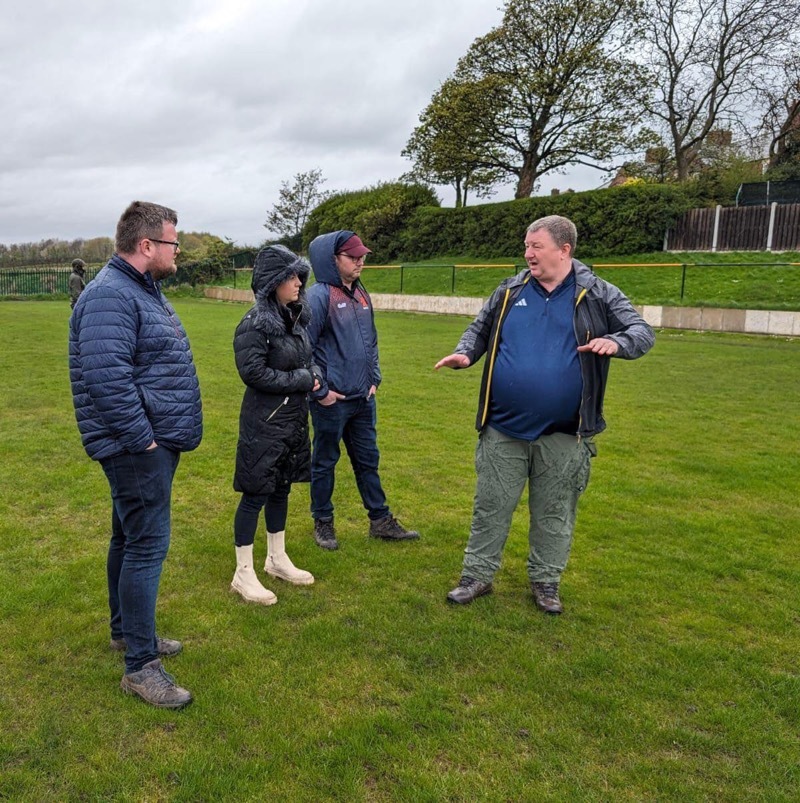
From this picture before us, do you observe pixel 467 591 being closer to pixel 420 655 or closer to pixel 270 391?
pixel 420 655

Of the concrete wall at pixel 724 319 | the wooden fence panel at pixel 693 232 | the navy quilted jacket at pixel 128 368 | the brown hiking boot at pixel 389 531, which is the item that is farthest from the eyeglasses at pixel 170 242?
the wooden fence panel at pixel 693 232

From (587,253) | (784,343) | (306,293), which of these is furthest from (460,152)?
(306,293)

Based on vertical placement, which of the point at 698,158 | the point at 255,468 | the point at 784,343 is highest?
the point at 698,158

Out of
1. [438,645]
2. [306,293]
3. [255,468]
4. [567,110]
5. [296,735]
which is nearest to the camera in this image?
[296,735]

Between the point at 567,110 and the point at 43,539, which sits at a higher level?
the point at 567,110

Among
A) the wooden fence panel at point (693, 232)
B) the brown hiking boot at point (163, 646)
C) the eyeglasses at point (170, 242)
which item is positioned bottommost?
the brown hiking boot at point (163, 646)

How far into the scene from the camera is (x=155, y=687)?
2844 millimetres

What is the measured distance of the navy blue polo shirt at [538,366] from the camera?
3.46 m

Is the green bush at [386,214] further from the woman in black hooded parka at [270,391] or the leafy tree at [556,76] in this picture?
the woman in black hooded parka at [270,391]

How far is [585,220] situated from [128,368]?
2582cm

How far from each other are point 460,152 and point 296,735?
1298 inches

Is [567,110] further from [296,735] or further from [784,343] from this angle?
[296,735]

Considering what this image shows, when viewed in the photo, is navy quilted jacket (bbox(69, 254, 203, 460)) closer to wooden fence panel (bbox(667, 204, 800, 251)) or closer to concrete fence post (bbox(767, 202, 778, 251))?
wooden fence panel (bbox(667, 204, 800, 251))

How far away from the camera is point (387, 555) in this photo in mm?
4422
